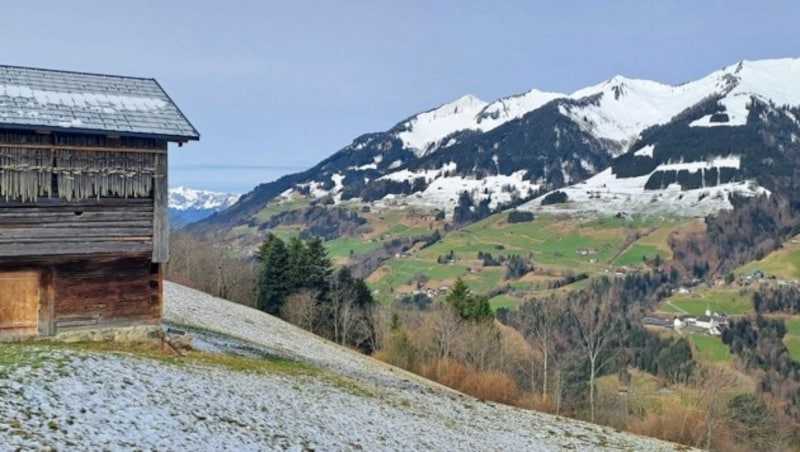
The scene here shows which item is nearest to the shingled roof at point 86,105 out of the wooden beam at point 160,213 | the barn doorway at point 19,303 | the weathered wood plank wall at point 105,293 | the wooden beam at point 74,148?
the wooden beam at point 74,148

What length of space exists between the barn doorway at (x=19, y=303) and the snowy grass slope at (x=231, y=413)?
2.90 meters

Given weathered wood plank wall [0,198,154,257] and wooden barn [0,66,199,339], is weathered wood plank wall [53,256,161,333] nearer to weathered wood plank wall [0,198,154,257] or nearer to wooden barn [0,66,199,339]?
wooden barn [0,66,199,339]

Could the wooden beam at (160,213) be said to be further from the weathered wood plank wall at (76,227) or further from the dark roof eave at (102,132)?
the dark roof eave at (102,132)

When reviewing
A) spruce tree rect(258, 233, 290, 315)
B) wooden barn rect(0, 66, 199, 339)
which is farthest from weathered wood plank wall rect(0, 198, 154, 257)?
spruce tree rect(258, 233, 290, 315)

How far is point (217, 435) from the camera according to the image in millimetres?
17594

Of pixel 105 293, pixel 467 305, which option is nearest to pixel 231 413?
pixel 105 293

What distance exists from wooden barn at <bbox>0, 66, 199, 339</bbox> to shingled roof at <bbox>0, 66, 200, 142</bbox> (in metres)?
0.05

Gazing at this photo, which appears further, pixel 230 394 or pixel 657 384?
pixel 657 384

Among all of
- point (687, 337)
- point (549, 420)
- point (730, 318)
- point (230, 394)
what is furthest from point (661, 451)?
point (730, 318)

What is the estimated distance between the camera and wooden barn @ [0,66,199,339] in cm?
2622

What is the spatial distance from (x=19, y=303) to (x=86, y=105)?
8.83 meters

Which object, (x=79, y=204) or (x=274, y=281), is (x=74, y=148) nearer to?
(x=79, y=204)

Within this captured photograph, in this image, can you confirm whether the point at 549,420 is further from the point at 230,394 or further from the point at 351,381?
the point at 230,394

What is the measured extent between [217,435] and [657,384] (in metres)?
109
